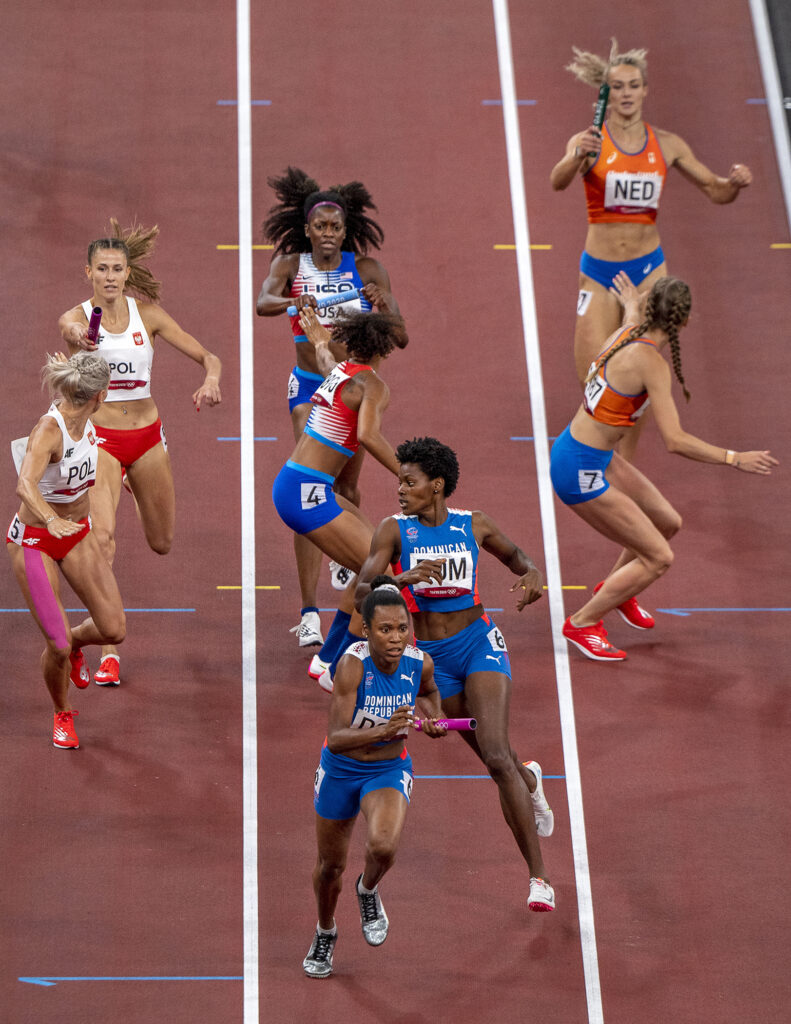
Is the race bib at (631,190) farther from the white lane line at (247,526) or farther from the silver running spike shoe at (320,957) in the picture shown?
the silver running spike shoe at (320,957)

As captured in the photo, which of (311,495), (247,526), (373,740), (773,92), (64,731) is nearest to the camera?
(373,740)

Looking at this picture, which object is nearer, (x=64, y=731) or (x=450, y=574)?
(x=450, y=574)

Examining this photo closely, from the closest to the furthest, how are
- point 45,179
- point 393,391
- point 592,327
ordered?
1. point 592,327
2. point 393,391
3. point 45,179

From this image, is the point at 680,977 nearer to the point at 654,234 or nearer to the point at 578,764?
the point at 578,764

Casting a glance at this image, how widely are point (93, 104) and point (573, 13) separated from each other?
3925 mm

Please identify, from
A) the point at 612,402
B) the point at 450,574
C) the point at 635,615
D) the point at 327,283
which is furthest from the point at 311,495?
the point at 635,615

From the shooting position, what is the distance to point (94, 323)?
28.7 feet

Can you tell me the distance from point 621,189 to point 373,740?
4571 millimetres

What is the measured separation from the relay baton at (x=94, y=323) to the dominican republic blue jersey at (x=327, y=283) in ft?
4.03

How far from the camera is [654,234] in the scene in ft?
33.5

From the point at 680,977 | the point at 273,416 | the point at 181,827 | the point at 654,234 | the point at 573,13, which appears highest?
the point at 573,13

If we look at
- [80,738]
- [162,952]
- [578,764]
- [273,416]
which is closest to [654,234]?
[273,416]

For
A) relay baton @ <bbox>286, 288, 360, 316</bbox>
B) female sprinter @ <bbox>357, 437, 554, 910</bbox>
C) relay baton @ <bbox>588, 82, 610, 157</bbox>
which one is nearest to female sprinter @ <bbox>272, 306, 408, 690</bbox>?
relay baton @ <bbox>286, 288, 360, 316</bbox>

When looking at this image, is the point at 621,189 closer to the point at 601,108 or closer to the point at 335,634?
the point at 601,108
